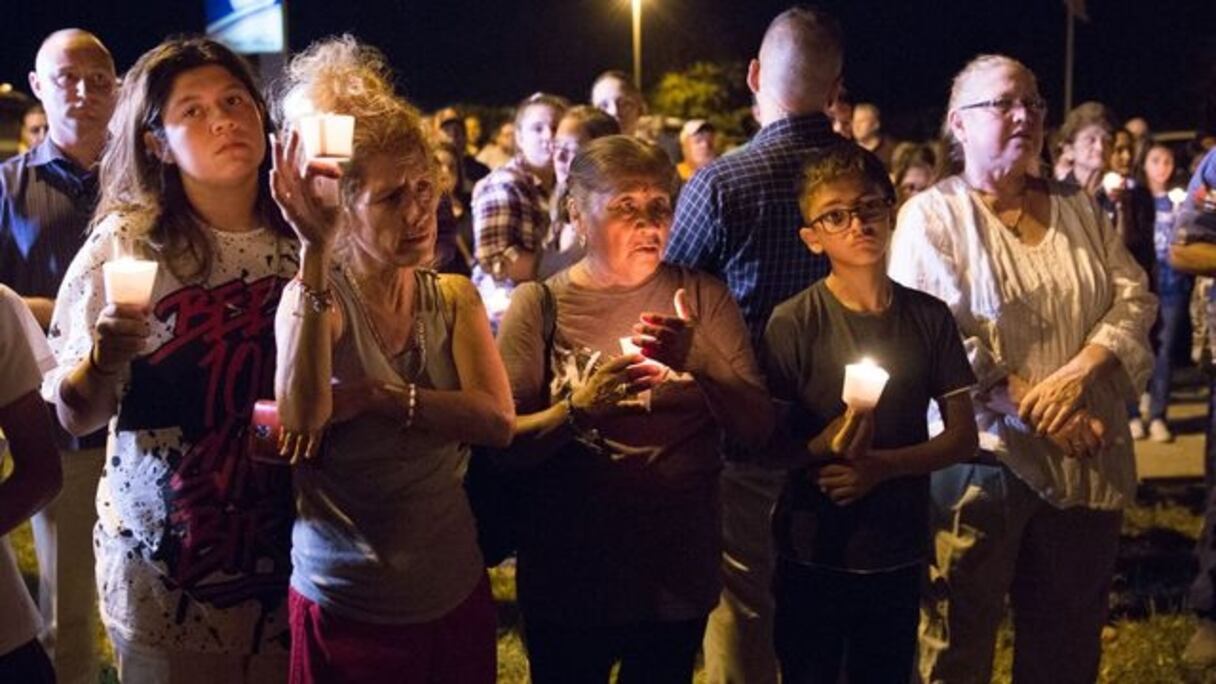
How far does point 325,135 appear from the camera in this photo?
257 cm

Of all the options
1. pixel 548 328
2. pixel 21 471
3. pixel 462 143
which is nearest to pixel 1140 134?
pixel 462 143

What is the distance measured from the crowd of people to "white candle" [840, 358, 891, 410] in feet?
0.07

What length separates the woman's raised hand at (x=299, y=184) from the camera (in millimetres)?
2561

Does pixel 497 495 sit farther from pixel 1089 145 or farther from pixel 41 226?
pixel 1089 145

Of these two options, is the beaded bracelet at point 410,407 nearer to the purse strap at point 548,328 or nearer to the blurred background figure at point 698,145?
the purse strap at point 548,328

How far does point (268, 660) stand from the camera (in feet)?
9.91

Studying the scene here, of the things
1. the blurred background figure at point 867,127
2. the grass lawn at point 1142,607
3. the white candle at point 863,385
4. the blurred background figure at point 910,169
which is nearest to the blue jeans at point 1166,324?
the blurred background figure at point 910,169

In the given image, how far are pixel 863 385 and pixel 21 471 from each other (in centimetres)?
199

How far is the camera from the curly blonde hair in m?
2.93

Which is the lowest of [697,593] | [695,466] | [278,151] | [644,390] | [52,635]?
[52,635]

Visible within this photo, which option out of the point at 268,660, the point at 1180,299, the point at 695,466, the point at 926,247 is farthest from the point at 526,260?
the point at 1180,299

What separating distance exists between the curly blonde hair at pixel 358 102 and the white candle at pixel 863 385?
3.89ft

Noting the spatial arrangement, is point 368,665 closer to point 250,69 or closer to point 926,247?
point 250,69

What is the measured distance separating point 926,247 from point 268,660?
234 centimetres
